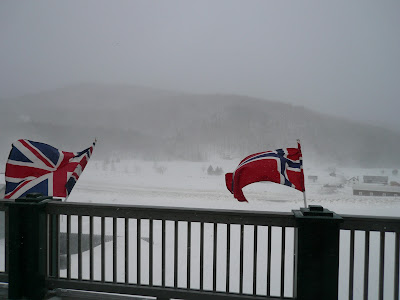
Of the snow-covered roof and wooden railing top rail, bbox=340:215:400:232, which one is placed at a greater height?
wooden railing top rail, bbox=340:215:400:232

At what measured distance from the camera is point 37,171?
336cm

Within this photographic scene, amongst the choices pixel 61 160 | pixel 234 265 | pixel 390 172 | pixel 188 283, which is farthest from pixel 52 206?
pixel 390 172

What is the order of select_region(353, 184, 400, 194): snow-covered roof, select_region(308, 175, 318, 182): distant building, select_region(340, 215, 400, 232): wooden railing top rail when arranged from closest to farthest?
select_region(340, 215, 400, 232): wooden railing top rail
select_region(353, 184, 400, 194): snow-covered roof
select_region(308, 175, 318, 182): distant building

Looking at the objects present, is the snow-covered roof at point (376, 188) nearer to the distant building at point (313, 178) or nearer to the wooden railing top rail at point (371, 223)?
the distant building at point (313, 178)

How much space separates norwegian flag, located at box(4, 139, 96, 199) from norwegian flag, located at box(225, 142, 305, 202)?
172cm

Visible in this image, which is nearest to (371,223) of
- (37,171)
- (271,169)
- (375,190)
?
(271,169)

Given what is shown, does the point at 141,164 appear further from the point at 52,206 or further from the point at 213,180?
the point at 52,206

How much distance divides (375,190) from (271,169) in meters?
26.8

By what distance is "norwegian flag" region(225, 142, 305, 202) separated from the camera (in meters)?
2.94

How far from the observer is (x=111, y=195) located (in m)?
38.0

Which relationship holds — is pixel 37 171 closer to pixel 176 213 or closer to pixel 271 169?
pixel 176 213

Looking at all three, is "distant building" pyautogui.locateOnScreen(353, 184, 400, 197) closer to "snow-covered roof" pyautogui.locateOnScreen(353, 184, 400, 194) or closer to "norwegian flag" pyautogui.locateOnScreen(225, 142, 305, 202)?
"snow-covered roof" pyautogui.locateOnScreen(353, 184, 400, 194)

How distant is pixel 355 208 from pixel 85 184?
3037 centimetres

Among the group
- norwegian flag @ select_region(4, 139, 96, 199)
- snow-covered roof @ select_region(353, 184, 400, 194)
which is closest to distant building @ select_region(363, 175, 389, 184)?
snow-covered roof @ select_region(353, 184, 400, 194)
